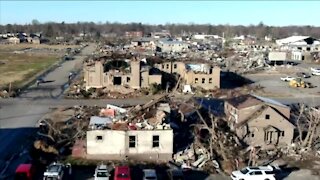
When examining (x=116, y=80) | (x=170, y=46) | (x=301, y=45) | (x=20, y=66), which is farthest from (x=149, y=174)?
(x=301, y=45)

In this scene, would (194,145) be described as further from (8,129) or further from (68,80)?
(68,80)

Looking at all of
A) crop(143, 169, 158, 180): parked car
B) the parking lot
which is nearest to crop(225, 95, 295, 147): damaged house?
crop(143, 169, 158, 180): parked car

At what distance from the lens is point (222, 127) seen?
27.4 metres

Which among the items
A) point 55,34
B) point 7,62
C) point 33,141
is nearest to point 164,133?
point 33,141

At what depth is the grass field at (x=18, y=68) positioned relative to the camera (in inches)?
2051

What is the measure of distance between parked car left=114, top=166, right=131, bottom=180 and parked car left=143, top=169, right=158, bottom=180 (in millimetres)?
712

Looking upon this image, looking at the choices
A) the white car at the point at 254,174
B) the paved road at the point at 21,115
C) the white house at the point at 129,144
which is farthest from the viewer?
the paved road at the point at 21,115

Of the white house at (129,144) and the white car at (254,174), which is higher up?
the white house at (129,144)

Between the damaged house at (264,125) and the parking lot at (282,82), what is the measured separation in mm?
18364

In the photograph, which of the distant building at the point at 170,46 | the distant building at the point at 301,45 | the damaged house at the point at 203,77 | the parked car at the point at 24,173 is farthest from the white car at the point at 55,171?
the distant building at the point at 301,45

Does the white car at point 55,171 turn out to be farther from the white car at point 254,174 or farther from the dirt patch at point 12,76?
the dirt patch at point 12,76

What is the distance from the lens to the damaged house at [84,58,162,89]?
141 ft

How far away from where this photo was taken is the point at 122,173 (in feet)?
64.7

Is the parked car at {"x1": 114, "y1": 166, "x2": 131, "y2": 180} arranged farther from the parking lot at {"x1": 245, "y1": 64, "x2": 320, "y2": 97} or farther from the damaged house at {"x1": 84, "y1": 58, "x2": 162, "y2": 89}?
the parking lot at {"x1": 245, "y1": 64, "x2": 320, "y2": 97}
